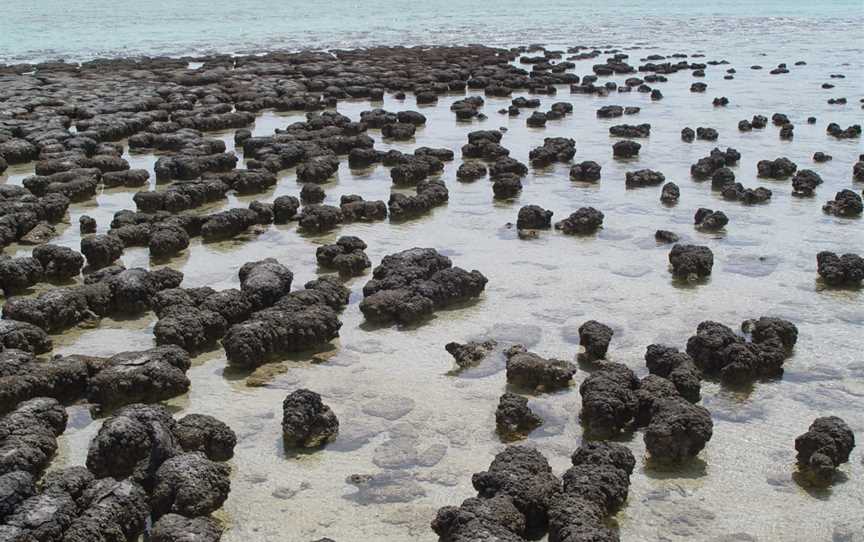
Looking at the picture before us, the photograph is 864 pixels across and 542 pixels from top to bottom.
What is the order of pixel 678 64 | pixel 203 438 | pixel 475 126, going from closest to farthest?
pixel 203 438 → pixel 475 126 → pixel 678 64

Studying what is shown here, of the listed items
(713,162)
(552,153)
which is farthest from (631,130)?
(713,162)

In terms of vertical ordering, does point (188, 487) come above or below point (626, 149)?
above

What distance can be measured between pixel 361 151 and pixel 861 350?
9.58 meters

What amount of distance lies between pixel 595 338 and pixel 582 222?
12.6ft

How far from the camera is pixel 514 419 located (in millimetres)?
6977

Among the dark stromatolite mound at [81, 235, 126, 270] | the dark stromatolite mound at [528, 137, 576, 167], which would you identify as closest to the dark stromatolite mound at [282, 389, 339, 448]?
the dark stromatolite mound at [81, 235, 126, 270]

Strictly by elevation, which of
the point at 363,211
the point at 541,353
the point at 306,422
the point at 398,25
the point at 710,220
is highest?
the point at 710,220

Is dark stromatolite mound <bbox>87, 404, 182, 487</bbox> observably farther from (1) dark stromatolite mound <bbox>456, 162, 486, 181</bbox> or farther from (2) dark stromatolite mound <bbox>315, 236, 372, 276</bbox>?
(1) dark stromatolite mound <bbox>456, 162, 486, 181</bbox>

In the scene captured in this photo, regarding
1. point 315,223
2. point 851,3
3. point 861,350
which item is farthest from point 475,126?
point 851,3

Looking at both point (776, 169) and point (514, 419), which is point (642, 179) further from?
point (514, 419)

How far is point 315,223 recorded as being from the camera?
12.1 metres

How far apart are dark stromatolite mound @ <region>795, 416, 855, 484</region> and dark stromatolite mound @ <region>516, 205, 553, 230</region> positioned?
5798 millimetres

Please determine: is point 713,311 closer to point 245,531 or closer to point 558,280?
point 558,280

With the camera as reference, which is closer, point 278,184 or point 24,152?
point 278,184
